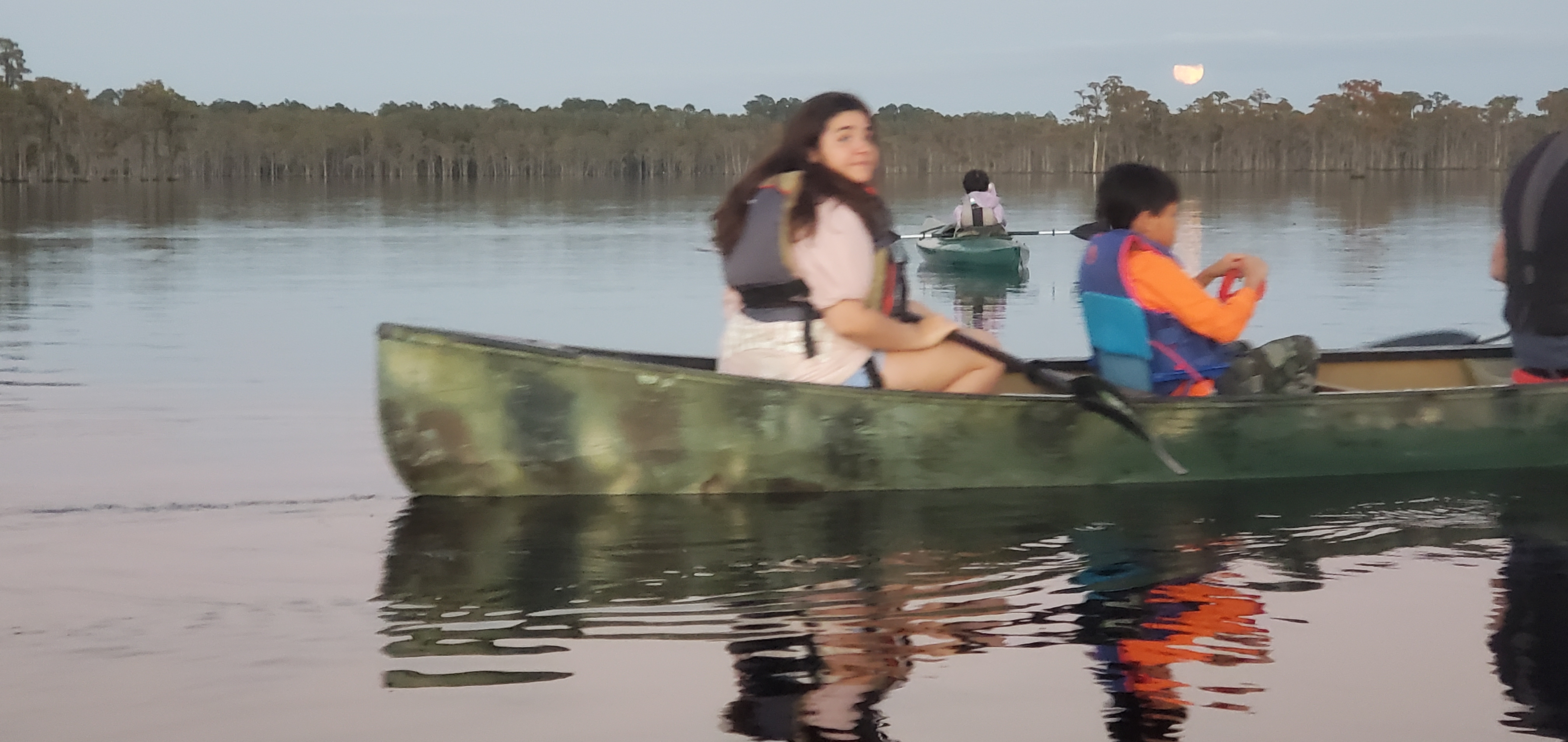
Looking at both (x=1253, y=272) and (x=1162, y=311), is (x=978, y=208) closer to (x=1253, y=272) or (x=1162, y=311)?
(x=1162, y=311)

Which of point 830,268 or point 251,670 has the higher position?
point 830,268

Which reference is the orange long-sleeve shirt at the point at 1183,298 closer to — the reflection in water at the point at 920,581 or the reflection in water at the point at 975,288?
the reflection in water at the point at 920,581

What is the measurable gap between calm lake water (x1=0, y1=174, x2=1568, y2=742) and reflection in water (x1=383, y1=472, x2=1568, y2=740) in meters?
0.02

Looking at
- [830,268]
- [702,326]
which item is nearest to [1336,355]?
[830,268]

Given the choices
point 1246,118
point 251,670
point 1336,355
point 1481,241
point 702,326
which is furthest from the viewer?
point 1246,118

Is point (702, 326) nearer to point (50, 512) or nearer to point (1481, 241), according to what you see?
point (50, 512)

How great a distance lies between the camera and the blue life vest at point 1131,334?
6.15 metres

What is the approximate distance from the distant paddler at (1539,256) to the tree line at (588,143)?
73.8m

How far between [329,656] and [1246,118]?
113317 millimetres

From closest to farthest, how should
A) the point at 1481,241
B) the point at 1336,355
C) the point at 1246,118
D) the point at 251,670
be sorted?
the point at 251,670 → the point at 1336,355 → the point at 1481,241 → the point at 1246,118

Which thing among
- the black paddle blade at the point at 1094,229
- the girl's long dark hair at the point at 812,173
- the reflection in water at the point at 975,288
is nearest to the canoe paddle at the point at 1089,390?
the black paddle blade at the point at 1094,229

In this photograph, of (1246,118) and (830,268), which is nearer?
(830,268)

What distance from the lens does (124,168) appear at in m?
84.8

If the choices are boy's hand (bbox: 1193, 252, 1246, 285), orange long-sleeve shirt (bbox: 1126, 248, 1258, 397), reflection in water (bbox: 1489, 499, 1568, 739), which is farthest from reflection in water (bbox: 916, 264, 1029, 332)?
reflection in water (bbox: 1489, 499, 1568, 739)
